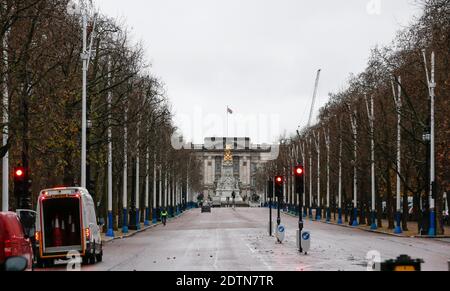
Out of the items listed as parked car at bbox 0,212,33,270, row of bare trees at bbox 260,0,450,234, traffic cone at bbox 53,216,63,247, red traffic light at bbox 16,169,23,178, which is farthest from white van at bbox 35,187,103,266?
row of bare trees at bbox 260,0,450,234

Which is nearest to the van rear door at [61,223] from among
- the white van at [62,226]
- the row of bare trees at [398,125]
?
the white van at [62,226]

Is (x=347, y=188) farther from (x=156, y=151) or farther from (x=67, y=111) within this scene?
(x=67, y=111)

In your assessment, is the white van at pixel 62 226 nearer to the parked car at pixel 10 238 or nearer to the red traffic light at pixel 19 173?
the red traffic light at pixel 19 173

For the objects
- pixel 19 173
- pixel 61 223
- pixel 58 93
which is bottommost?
pixel 61 223

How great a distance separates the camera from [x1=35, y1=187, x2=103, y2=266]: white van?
1283 inches

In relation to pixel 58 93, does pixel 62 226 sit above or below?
below

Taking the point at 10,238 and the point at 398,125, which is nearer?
the point at 10,238

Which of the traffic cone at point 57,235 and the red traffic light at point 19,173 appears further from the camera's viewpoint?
the red traffic light at point 19,173

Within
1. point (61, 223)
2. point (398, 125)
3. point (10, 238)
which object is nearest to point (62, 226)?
point (61, 223)

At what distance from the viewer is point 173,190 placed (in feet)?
447

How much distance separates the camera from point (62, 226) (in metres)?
33.1

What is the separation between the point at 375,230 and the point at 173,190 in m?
64.6

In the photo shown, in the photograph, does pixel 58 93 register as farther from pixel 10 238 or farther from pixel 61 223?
pixel 10 238

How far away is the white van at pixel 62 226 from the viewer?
1283 inches
